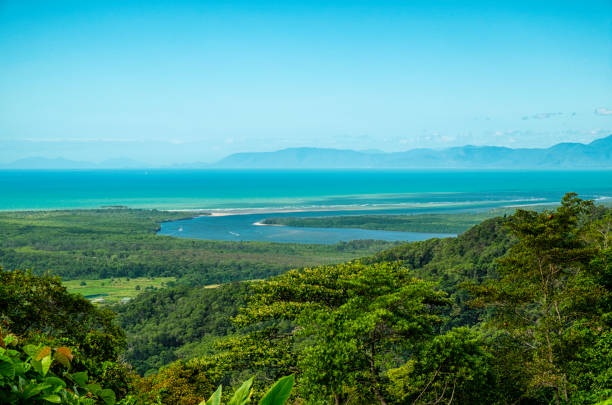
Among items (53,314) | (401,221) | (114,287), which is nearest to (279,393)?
(53,314)

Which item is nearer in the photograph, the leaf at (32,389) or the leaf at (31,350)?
the leaf at (32,389)

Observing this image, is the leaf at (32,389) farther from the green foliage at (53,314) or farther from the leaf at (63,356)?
the green foliage at (53,314)

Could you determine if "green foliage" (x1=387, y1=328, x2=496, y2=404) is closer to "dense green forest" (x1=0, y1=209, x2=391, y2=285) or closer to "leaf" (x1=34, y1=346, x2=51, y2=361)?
"leaf" (x1=34, y1=346, x2=51, y2=361)

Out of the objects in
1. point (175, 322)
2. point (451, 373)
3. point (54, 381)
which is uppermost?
point (54, 381)

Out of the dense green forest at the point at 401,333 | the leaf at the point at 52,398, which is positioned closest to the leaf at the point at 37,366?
the leaf at the point at 52,398

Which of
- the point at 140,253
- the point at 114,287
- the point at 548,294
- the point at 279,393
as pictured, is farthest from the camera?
the point at 140,253

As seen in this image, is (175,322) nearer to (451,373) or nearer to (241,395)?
(451,373)

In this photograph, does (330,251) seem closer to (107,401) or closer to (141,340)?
(141,340)
